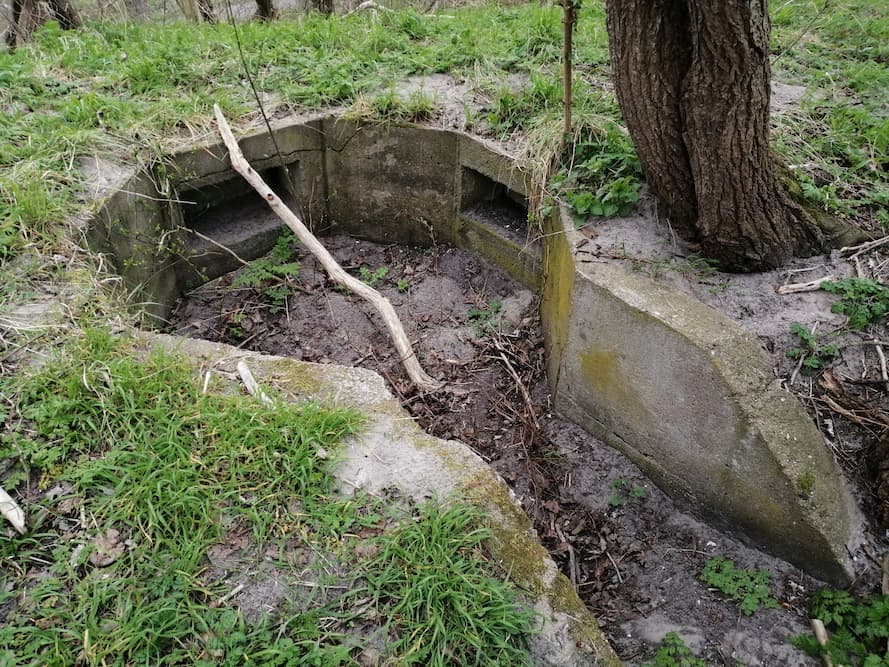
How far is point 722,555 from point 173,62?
5.25 m

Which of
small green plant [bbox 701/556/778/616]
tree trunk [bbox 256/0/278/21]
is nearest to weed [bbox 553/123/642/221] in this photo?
small green plant [bbox 701/556/778/616]

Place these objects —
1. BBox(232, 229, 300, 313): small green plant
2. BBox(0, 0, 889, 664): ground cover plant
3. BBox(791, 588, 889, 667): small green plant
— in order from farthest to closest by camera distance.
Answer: BBox(232, 229, 300, 313): small green plant < BBox(0, 0, 889, 664): ground cover plant < BBox(791, 588, 889, 667): small green plant

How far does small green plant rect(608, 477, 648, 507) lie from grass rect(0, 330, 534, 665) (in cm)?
130

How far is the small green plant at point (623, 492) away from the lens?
329 centimetres

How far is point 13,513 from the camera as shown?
2154 millimetres

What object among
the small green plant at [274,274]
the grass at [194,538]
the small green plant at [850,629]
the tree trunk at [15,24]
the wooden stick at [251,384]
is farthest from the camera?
the tree trunk at [15,24]

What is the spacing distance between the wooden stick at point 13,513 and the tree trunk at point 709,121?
311 centimetres

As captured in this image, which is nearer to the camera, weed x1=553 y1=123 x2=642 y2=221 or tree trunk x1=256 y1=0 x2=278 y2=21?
weed x1=553 y1=123 x2=642 y2=221

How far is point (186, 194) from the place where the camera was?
460cm

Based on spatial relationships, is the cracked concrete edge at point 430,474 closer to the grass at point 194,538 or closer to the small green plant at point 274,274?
the grass at point 194,538

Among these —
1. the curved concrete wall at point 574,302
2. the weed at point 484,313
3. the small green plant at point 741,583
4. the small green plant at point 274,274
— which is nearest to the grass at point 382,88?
the curved concrete wall at point 574,302

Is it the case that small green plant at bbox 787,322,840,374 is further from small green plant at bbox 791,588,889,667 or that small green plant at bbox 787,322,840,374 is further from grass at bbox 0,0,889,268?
small green plant at bbox 791,588,889,667

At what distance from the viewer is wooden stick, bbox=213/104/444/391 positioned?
3.97 metres

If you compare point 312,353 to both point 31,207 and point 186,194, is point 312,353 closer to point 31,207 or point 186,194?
point 186,194
